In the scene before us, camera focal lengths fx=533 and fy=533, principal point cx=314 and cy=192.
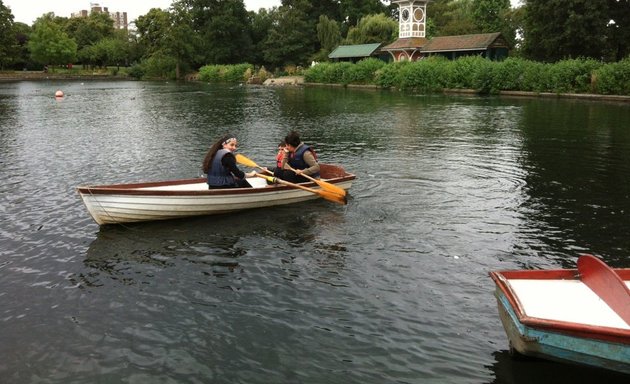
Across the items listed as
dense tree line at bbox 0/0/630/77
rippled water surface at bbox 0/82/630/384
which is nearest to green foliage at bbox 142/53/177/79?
dense tree line at bbox 0/0/630/77

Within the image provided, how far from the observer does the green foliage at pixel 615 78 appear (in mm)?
49469

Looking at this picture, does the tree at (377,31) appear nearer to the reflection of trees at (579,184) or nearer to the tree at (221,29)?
the tree at (221,29)

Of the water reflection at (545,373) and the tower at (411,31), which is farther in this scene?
the tower at (411,31)

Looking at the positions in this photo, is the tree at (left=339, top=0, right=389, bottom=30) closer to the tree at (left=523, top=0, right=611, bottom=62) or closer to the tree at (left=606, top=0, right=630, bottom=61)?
the tree at (left=523, top=0, right=611, bottom=62)

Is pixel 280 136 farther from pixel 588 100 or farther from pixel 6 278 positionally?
pixel 588 100

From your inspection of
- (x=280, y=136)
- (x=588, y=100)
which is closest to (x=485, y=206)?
(x=280, y=136)

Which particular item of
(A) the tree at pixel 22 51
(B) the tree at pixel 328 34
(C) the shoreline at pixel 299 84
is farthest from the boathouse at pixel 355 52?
(A) the tree at pixel 22 51

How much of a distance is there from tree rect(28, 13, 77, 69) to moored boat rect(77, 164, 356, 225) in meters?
114

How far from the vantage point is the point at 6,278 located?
11.0 m

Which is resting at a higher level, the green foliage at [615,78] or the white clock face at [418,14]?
the white clock face at [418,14]

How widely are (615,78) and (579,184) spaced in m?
38.2

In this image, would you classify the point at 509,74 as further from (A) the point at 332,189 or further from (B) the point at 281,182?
(B) the point at 281,182

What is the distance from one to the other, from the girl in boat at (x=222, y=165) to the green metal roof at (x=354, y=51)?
76071 mm

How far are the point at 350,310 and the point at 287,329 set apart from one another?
4.17 feet
